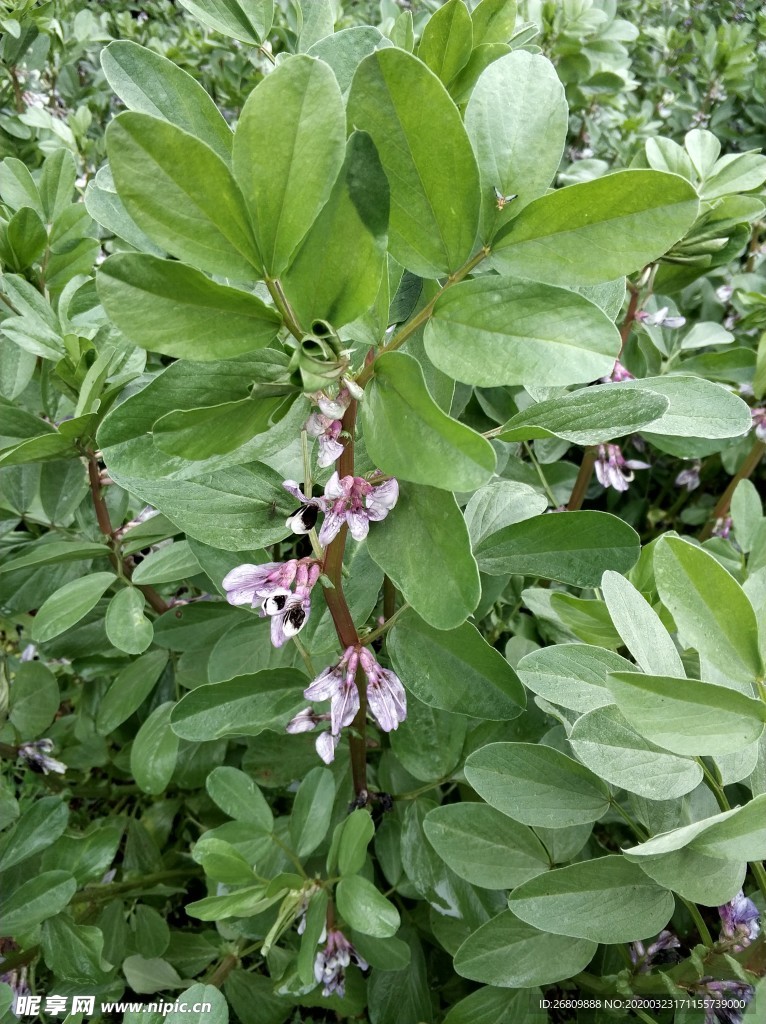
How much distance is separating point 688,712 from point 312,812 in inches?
21.2

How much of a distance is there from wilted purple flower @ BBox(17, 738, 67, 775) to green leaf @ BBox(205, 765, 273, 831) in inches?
16.7

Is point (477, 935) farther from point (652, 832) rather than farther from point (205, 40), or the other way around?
point (205, 40)

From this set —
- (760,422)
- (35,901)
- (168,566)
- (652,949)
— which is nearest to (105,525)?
(168,566)

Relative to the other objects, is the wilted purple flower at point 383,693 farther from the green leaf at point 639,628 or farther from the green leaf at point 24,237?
the green leaf at point 24,237

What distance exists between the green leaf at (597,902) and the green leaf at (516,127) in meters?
0.55

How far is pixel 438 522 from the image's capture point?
0.47 meters

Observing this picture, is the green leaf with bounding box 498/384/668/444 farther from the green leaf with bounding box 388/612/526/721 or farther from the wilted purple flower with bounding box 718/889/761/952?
the wilted purple flower with bounding box 718/889/761/952

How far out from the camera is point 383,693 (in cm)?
64

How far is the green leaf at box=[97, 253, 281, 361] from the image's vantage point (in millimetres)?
389

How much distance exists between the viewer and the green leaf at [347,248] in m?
0.40

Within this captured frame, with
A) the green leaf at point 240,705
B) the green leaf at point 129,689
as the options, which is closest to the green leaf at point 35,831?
the green leaf at point 129,689

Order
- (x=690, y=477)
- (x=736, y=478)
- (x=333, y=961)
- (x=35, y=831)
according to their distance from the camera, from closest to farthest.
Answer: (x=333, y=961)
(x=35, y=831)
(x=736, y=478)
(x=690, y=477)

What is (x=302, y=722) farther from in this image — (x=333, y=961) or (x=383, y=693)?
(x=333, y=961)

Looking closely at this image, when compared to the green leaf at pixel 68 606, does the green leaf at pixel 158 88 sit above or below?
above
